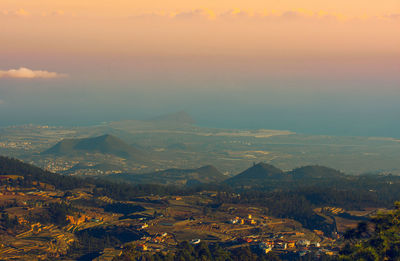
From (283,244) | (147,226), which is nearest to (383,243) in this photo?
(283,244)

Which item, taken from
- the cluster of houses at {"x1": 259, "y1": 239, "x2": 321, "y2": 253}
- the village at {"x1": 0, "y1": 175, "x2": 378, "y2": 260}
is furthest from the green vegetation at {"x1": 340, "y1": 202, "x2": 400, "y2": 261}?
the cluster of houses at {"x1": 259, "y1": 239, "x2": 321, "y2": 253}

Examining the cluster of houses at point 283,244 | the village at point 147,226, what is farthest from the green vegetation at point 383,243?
the cluster of houses at point 283,244

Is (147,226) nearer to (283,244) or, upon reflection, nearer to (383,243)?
(283,244)

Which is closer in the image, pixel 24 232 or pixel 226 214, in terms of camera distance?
pixel 24 232

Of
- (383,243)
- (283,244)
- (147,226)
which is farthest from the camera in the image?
(147,226)

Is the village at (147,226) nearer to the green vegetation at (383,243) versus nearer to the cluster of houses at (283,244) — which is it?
the cluster of houses at (283,244)

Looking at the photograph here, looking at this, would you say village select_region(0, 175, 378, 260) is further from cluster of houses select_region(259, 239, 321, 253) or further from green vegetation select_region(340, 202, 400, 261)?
green vegetation select_region(340, 202, 400, 261)

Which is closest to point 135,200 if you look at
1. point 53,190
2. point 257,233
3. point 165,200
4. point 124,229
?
point 165,200

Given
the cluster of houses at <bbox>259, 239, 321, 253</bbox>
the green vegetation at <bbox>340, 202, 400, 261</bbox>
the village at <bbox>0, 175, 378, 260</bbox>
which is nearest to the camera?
the green vegetation at <bbox>340, 202, 400, 261</bbox>

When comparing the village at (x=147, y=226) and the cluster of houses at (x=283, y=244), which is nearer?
the cluster of houses at (x=283, y=244)

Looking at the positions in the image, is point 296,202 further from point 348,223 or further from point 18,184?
point 18,184

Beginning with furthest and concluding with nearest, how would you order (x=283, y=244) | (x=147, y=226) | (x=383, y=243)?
(x=147, y=226)
(x=283, y=244)
(x=383, y=243)
